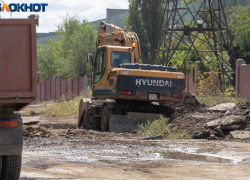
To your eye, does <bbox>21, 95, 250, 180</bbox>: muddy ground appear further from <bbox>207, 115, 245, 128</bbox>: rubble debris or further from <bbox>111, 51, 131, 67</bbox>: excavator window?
<bbox>111, 51, 131, 67</bbox>: excavator window

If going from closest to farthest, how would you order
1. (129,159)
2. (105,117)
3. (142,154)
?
(129,159) → (142,154) → (105,117)

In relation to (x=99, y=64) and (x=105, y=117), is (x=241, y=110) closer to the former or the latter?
(x=105, y=117)

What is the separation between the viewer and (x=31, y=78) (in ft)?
18.9

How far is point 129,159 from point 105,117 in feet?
21.8

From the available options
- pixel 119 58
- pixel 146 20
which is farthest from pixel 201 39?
pixel 146 20

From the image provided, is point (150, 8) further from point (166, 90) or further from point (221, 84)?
point (166, 90)

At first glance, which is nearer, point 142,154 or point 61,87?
point 142,154

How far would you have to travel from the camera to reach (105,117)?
15.9 m

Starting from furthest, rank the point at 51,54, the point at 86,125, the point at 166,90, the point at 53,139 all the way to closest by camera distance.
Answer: the point at 51,54
the point at 86,125
the point at 166,90
the point at 53,139

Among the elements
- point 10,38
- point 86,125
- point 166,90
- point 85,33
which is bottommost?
point 86,125

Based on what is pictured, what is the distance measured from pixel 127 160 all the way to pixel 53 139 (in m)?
3.94

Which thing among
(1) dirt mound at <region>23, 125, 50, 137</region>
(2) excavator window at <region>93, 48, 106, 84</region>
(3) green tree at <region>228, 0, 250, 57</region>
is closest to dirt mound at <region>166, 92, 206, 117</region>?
(2) excavator window at <region>93, 48, 106, 84</region>

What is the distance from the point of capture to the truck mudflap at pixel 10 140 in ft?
19.6

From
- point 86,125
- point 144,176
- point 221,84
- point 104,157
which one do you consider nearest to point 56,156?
point 104,157
